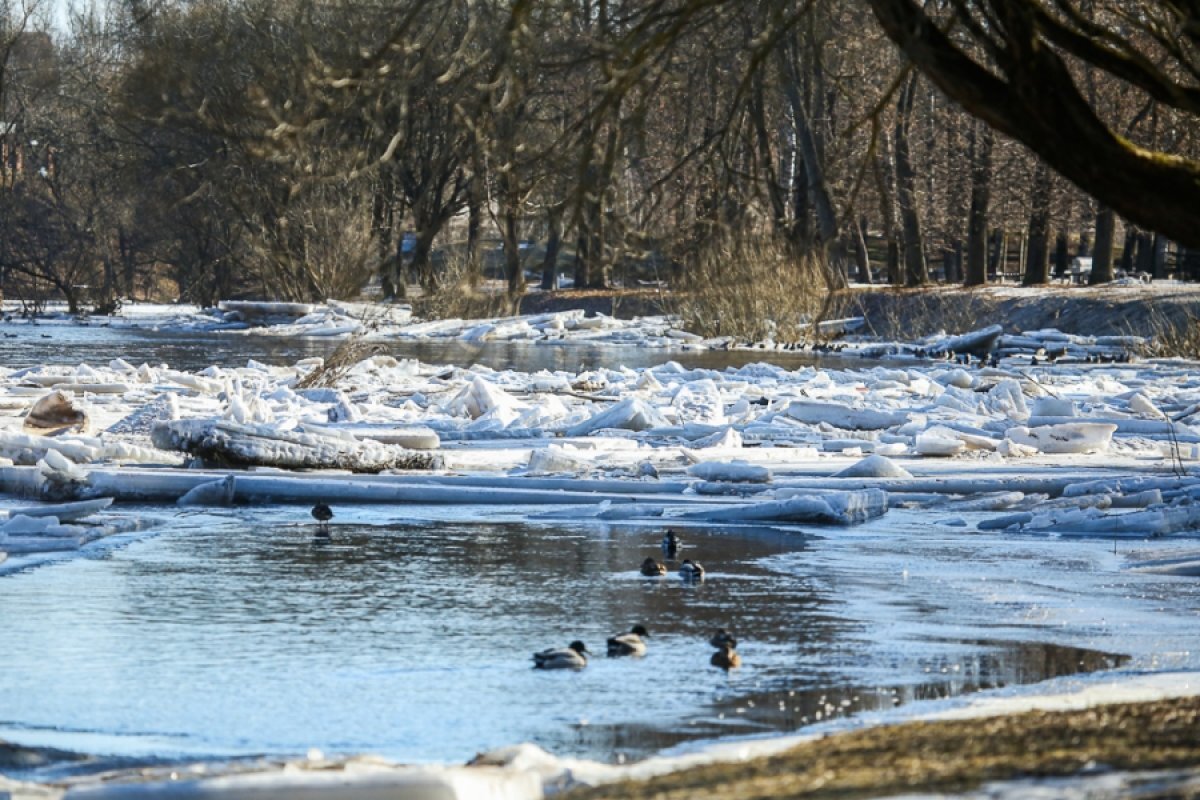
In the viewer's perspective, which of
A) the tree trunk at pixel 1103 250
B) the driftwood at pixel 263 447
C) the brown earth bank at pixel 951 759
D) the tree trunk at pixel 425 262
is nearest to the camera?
the brown earth bank at pixel 951 759

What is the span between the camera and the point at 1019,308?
34750 mm

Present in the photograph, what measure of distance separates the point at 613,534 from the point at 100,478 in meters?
3.26

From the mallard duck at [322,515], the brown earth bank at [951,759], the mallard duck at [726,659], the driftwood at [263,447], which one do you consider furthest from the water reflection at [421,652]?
the driftwood at [263,447]

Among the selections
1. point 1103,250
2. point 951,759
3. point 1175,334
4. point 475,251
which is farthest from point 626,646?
point 475,251

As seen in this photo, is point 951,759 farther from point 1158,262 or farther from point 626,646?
point 1158,262

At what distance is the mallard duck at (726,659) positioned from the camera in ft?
18.6

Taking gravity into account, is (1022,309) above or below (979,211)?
below

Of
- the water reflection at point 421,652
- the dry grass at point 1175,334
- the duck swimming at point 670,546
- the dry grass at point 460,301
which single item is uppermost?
the dry grass at point 460,301

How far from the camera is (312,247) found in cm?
4216

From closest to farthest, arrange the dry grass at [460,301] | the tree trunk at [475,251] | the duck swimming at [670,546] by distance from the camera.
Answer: the duck swimming at [670,546] → the dry grass at [460,301] → the tree trunk at [475,251]

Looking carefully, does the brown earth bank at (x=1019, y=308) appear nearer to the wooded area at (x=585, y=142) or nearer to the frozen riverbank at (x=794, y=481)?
the wooded area at (x=585, y=142)

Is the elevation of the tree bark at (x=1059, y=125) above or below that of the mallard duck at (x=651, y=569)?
above

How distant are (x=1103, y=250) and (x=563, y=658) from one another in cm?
3632

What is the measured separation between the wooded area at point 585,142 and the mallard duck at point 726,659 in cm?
151
